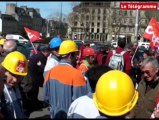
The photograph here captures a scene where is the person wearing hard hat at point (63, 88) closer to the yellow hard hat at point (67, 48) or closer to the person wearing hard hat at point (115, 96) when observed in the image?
the yellow hard hat at point (67, 48)

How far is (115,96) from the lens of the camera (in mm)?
2605

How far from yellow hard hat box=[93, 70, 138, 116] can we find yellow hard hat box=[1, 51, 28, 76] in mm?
1378

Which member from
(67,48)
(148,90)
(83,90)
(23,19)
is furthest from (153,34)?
(23,19)

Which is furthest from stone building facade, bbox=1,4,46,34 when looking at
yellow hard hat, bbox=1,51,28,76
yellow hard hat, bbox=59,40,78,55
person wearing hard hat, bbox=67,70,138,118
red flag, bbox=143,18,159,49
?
person wearing hard hat, bbox=67,70,138,118

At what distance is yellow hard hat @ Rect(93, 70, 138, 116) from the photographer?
8.55ft

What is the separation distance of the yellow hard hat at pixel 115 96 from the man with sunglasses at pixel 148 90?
5.47 ft

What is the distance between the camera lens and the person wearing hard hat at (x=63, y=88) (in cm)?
441

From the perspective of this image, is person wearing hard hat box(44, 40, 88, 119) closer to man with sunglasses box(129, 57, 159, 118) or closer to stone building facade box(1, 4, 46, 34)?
man with sunglasses box(129, 57, 159, 118)

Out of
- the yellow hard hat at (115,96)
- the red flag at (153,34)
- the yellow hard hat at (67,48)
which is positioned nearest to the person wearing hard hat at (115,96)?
the yellow hard hat at (115,96)

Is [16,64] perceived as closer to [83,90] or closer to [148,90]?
[83,90]

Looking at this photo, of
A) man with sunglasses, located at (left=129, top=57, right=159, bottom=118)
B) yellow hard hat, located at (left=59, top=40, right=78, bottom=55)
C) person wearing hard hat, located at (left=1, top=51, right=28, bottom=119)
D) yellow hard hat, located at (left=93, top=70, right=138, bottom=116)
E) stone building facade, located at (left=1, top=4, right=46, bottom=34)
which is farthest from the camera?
stone building facade, located at (left=1, top=4, right=46, bottom=34)

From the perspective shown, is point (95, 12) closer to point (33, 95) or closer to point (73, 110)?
point (33, 95)

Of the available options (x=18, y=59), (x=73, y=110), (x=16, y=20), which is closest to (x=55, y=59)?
(x=18, y=59)

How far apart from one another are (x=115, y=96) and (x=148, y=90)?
6.87ft
